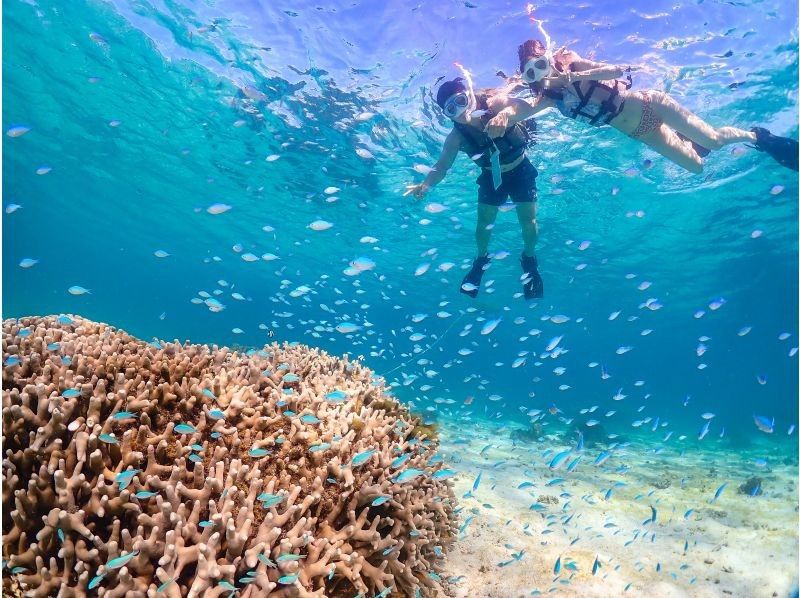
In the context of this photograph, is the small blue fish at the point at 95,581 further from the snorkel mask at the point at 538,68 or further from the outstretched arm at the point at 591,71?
the outstretched arm at the point at 591,71

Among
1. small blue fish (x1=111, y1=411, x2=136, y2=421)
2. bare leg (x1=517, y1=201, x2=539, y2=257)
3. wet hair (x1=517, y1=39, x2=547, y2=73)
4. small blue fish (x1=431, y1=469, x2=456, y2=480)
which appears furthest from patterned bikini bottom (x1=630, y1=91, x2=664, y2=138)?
small blue fish (x1=111, y1=411, x2=136, y2=421)

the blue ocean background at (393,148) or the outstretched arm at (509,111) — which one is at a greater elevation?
the blue ocean background at (393,148)

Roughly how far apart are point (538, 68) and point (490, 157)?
5.78 feet

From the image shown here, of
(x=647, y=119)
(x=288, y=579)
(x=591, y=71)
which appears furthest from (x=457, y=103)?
(x=288, y=579)


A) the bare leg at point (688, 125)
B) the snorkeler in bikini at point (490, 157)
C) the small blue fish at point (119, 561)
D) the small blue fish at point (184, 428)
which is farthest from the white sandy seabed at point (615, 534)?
the bare leg at point (688, 125)

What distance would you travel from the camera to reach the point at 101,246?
6894cm

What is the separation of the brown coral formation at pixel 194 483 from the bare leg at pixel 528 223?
281 inches

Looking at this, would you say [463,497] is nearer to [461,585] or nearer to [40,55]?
[461,585]

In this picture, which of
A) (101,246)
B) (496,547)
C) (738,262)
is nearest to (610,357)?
(738,262)

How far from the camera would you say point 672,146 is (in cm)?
859

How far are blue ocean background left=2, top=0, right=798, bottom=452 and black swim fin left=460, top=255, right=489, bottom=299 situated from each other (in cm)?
159

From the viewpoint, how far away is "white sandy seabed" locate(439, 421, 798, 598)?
588cm

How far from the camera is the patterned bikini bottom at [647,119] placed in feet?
26.6

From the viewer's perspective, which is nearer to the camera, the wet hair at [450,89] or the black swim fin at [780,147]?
the black swim fin at [780,147]
